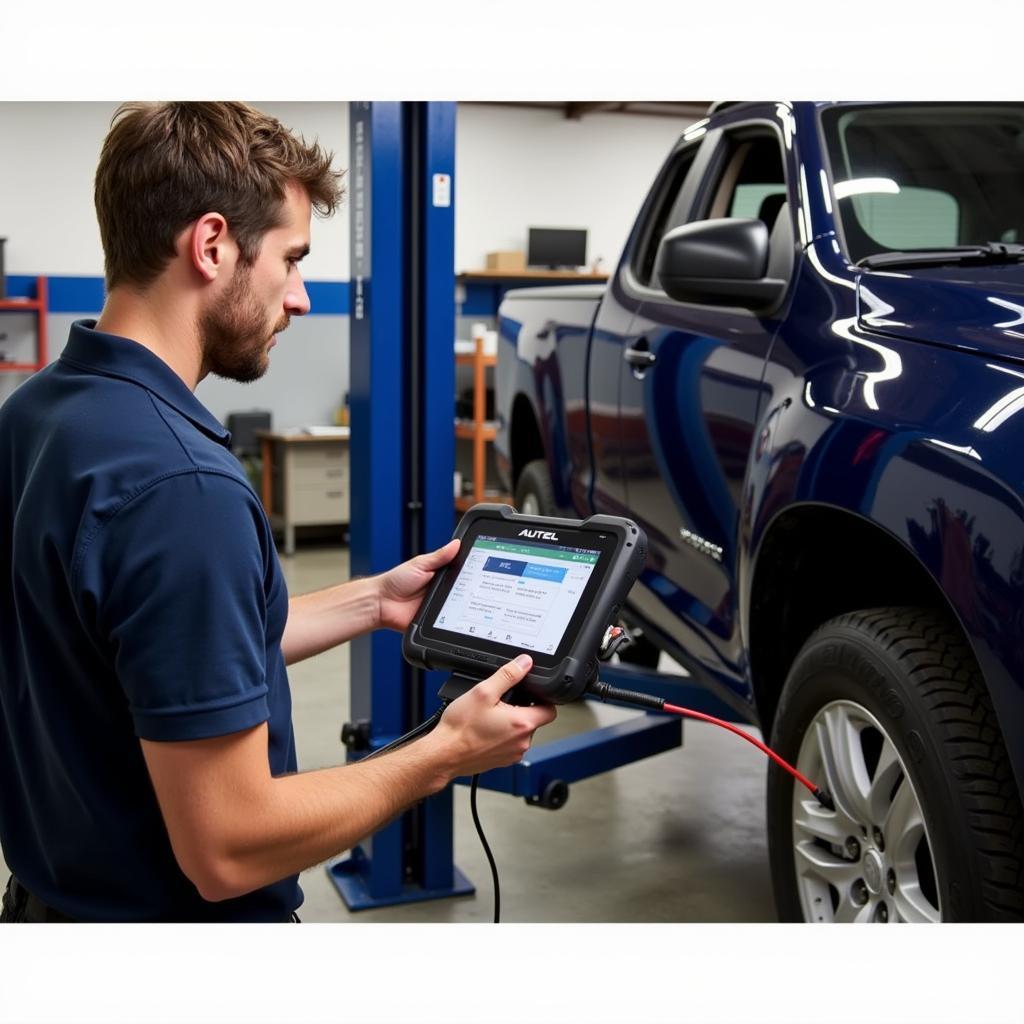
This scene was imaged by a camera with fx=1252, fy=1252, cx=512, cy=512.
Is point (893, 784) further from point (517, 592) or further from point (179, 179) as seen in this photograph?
point (179, 179)

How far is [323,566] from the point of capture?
746cm

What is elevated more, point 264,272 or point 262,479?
point 264,272

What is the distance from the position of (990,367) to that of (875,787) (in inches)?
24.3

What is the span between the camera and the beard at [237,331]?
131cm

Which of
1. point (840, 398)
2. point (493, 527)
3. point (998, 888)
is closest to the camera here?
point (998, 888)

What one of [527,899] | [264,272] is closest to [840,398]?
[264,272]

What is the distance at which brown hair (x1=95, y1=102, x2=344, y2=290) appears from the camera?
49.6 inches

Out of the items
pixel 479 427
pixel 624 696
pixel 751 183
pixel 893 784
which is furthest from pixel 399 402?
pixel 479 427

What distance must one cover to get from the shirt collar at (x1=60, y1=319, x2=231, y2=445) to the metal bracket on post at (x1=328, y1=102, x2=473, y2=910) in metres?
1.44

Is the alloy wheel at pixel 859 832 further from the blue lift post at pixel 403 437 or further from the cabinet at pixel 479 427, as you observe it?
the cabinet at pixel 479 427

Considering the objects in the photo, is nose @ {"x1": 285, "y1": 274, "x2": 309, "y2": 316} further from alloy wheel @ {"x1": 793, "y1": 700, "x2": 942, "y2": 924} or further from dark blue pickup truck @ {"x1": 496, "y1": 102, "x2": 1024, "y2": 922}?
alloy wheel @ {"x1": 793, "y1": 700, "x2": 942, "y2": 924}

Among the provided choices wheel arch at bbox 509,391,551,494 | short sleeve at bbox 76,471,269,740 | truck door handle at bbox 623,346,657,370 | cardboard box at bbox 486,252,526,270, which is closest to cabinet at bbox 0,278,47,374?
cardboard box at bbox 486,252,526,270

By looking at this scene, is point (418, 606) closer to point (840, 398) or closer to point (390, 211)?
point (840, 398)

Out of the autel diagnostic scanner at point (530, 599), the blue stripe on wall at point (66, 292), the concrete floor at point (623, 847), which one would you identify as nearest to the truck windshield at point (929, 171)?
the autel diagnostic scanner at point (530, 599)
